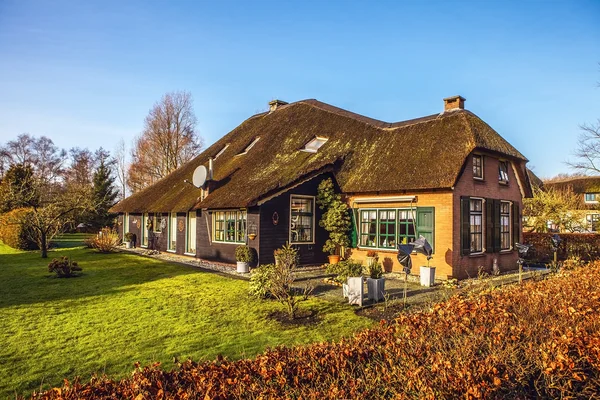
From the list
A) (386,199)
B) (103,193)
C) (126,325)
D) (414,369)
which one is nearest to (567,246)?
(386,199)

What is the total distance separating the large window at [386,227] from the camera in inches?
538

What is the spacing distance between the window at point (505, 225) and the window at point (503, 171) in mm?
897

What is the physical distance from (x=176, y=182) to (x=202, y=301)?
14155 millimetres

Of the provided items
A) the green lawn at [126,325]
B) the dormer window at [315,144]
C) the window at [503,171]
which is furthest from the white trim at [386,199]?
the green lawn at [126,325]

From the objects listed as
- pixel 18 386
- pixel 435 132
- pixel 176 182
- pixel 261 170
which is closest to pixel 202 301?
pixel 18 386

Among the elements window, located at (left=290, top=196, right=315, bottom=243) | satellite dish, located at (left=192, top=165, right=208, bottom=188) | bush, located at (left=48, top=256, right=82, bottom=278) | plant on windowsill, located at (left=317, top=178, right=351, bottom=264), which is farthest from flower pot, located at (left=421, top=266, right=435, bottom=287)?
bush, located at (left=48, top=256, right=82, bottom=278)

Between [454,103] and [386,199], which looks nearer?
[386,199]

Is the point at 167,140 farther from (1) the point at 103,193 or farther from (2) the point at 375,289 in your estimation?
(2) the point at 375,289

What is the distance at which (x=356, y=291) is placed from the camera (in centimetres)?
904

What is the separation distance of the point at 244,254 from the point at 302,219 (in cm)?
271

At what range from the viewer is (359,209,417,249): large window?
1366cm

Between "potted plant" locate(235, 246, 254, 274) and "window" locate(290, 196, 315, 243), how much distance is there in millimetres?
1773

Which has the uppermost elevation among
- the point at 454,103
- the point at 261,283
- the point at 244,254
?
the point at 454,103

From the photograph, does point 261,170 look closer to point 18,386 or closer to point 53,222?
point 53,222
